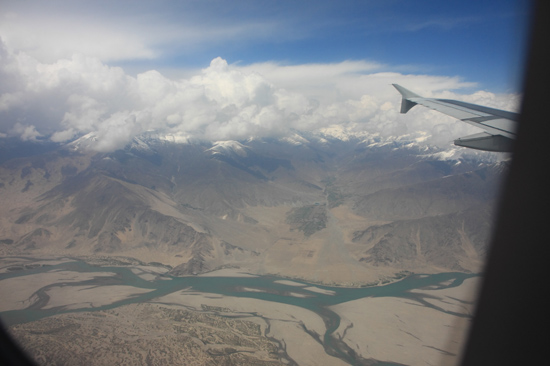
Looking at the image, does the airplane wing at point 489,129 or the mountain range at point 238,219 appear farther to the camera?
the mountain range at point 238,219

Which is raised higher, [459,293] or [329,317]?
[459,293]

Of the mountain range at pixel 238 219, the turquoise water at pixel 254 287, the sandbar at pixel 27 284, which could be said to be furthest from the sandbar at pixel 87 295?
the mountain range at pixel 238 219

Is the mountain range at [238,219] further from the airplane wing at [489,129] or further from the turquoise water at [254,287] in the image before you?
the airplane wing at [489,129]

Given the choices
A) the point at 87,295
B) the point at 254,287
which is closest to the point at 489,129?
the point at 254,287

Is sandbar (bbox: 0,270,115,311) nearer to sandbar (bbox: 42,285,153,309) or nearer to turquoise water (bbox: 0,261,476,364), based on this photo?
turquoise water (bbox: 0,261,476,364)

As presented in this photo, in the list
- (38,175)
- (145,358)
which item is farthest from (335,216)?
(38,175)

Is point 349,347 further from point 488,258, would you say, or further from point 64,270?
point 64,270

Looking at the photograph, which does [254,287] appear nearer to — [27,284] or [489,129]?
[27,284]

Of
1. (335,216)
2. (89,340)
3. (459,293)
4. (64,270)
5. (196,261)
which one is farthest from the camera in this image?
(335,216)
